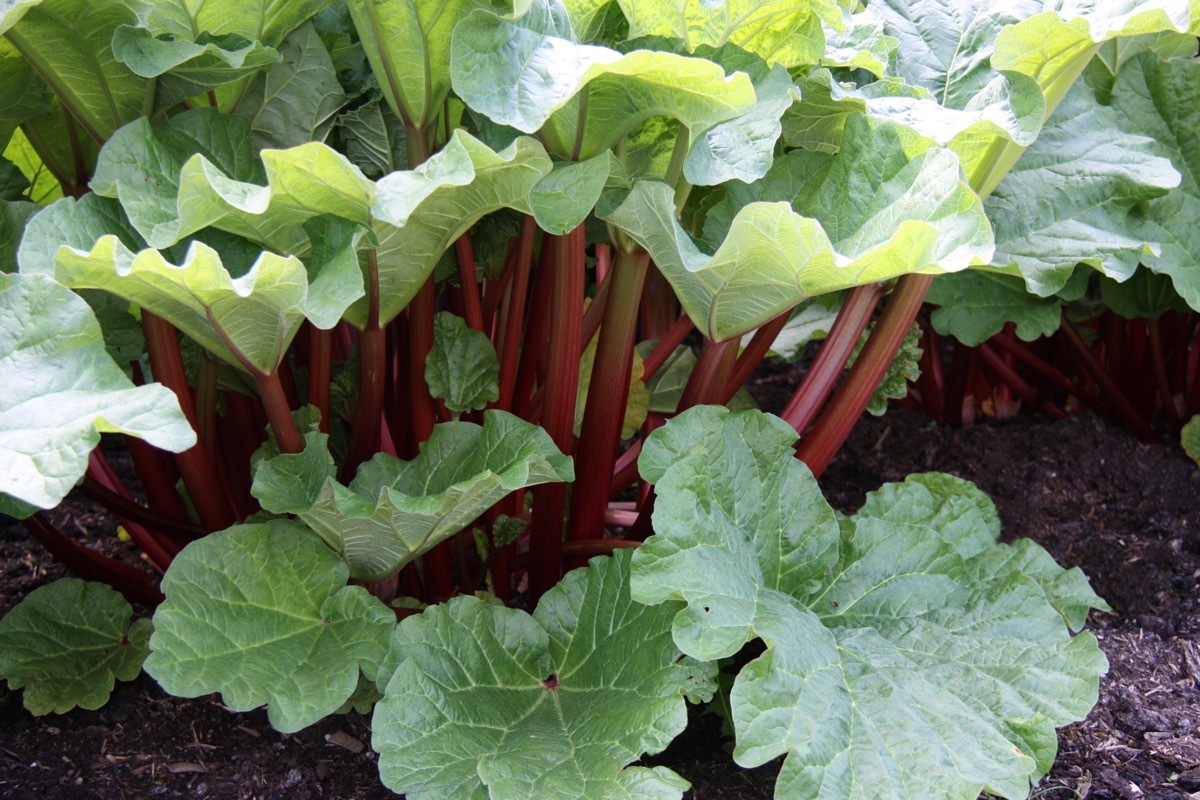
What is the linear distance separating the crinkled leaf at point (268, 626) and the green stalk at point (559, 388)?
0.27 metres

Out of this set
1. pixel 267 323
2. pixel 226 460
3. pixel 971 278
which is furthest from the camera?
pixel 971 278

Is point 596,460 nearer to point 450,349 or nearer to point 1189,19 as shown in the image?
point 450,349

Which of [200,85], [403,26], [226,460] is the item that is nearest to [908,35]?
[403,26]

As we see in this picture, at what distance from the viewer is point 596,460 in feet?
4.82

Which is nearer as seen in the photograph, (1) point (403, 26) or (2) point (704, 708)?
(1) point (403, 26)

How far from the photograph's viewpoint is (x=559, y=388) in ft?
4.66

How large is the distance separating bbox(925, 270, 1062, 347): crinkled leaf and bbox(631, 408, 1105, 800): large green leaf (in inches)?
21.9

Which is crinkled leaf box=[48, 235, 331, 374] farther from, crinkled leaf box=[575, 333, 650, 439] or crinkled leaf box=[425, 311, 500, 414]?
crinkled leaf box=[575, 333, 650, 439]

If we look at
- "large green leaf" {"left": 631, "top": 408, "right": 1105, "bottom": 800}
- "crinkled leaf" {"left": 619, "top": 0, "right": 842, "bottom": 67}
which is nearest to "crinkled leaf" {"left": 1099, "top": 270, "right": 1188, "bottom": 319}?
"large green leaf" {"left": 631, "top": 408, "right": 1105, "bottom": 800}

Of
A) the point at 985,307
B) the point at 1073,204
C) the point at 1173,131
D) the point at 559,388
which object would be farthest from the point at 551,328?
the point at 1173,131

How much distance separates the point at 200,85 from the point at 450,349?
44cm

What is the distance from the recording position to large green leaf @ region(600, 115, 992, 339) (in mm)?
1074

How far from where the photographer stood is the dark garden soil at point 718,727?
A: 1.35 m

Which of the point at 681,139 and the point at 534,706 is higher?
the point at 681,139
